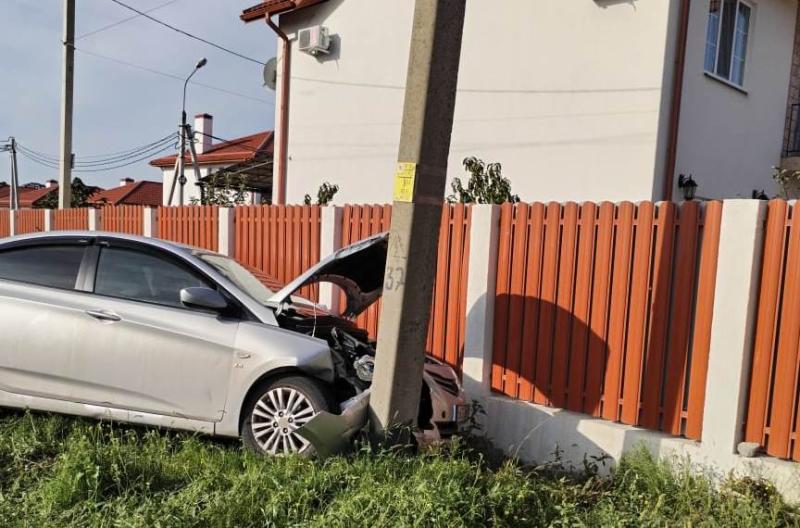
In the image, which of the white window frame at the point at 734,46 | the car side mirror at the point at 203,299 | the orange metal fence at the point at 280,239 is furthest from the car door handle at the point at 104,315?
the white window frame at the point at 734,46

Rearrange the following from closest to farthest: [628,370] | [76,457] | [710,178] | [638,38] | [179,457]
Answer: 1. [76,457]
2. [179,457]
3. [628,370]
4. [638,38]
5. [710,178]

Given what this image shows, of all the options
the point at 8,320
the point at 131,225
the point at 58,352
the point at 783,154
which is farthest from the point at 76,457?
the point at 783,154

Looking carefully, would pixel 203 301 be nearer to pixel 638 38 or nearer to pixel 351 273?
pixel 351 273

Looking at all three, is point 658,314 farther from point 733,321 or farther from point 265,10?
point 265,10

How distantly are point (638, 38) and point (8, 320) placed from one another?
772 cm

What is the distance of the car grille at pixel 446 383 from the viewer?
4.62m

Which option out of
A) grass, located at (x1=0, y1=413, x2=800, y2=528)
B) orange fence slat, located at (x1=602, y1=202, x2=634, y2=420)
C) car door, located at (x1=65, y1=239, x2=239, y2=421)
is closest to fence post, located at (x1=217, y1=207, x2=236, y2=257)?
car door, located at (x1=65, y1=239, x2=239, y2=421)

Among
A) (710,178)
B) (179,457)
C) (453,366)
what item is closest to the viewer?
(179,457)

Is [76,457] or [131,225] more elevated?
[131,225]

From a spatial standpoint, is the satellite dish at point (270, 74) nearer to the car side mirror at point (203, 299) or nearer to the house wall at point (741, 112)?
the house wall at point (741, 112)

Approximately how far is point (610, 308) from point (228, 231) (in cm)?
527

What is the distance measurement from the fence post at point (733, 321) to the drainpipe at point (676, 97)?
13.7ft

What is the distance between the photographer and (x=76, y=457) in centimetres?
361

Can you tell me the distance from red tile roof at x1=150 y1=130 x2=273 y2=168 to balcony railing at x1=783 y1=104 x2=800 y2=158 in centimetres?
1637
